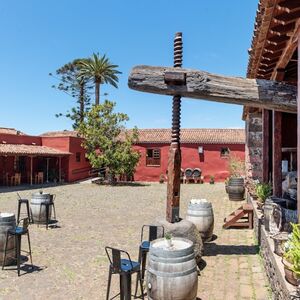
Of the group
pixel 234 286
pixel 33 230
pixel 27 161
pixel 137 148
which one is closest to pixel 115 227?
pixel 33 230

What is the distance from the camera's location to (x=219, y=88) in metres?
5.08

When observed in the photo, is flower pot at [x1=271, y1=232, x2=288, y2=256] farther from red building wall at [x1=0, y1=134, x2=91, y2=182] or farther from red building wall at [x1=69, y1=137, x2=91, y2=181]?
red building wall at [x1=69, y1=137, x2=91, y2=181]

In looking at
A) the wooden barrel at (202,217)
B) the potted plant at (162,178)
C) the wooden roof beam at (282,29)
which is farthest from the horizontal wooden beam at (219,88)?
the potted plant at (162,178)

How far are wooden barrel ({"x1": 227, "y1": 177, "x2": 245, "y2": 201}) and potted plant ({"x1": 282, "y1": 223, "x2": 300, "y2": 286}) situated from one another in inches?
456

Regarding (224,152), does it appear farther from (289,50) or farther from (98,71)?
(289,50)

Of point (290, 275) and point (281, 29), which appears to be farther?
point (281, 29)

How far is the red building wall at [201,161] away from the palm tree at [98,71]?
8.36 meters

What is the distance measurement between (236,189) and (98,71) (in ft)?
68.5

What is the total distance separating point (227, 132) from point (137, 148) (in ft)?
23.8

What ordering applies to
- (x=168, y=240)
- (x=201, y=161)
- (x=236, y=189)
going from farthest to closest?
(x=201, y=161), (x=236, y=189), (x=168, y=240)

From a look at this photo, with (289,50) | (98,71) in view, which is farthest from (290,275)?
(98,71)

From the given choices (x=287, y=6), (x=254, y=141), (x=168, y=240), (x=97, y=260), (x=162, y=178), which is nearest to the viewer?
(x=287, y=6)

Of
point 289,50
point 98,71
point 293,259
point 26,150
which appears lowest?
point 293,259

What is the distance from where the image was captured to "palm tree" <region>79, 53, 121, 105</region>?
31938 mm
